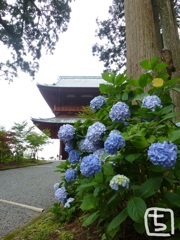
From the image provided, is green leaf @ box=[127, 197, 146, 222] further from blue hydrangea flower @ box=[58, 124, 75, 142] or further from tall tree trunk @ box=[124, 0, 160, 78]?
tall tree trunk @ box=[124, 0, 160, 78]

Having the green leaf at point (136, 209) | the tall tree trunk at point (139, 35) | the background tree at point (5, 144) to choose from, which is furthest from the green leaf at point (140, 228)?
the background tree at point (5, 144)

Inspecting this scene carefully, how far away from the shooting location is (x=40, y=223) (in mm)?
1926

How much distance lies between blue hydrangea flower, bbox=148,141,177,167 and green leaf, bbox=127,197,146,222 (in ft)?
Result: 0.58

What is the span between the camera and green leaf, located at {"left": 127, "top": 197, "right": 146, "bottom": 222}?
84 cm

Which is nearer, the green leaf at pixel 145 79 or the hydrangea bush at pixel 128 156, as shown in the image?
the hydrangea bush at pixel 128 156

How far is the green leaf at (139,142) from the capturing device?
92cm

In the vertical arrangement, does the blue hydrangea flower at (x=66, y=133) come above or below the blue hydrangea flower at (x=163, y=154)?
above


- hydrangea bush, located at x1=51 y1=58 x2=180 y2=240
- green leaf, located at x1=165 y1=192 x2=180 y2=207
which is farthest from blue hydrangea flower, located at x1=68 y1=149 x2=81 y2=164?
green leaf, located at x1=165 y1=192 x2=180 y2=207

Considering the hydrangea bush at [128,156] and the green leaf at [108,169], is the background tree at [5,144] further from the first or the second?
the green leaf at [108,169]

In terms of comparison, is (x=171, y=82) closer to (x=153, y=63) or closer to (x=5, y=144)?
(x=153, y=63)

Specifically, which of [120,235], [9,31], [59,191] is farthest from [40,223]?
[9,31]

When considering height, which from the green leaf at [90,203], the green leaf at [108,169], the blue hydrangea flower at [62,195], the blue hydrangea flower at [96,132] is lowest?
the blue hydrangea flower at [62,195]

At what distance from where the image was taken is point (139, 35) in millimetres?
2221

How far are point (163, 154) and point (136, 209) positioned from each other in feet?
0.80
